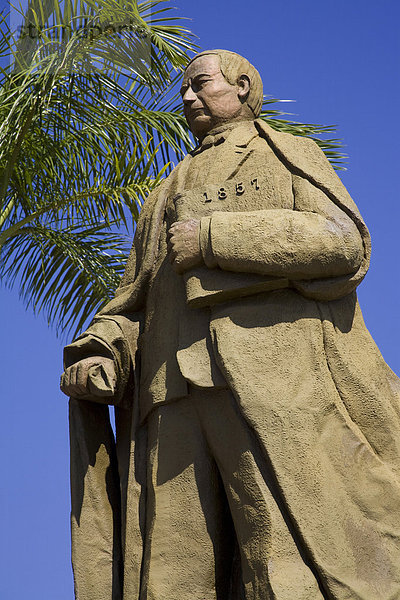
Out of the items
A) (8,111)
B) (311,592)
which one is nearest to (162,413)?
(311,592)

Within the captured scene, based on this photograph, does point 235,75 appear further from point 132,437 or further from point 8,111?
point 8,111

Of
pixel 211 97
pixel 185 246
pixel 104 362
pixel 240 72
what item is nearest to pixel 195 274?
pixel 185 246

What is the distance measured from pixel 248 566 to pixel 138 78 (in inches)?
221

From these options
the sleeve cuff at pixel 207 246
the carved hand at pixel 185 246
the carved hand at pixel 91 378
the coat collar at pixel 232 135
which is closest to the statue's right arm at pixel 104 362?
the carved hand at pixel 91 378

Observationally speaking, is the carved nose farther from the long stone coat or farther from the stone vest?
the long stone coat

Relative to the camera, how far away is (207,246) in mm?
4031

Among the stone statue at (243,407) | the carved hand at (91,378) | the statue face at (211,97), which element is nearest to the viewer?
the stone statue at (243,407)

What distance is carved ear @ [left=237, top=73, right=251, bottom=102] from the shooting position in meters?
4.61

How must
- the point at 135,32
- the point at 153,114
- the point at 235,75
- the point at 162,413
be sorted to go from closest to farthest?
1. the point at 162,413
2. the point at 235,75
3. the point at 135,32
4. the point at 153,114

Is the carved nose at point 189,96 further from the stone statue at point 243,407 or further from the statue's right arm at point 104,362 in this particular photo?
the statue's right arm at point 104,362

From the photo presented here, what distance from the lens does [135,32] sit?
26.9ft

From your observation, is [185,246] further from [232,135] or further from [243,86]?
[243,86]

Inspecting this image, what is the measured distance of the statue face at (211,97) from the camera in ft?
15.0

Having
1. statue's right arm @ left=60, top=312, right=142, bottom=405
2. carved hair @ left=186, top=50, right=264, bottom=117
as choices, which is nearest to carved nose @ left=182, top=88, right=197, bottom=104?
carved hair @ left=186, top=50, right=264, bottom=117
